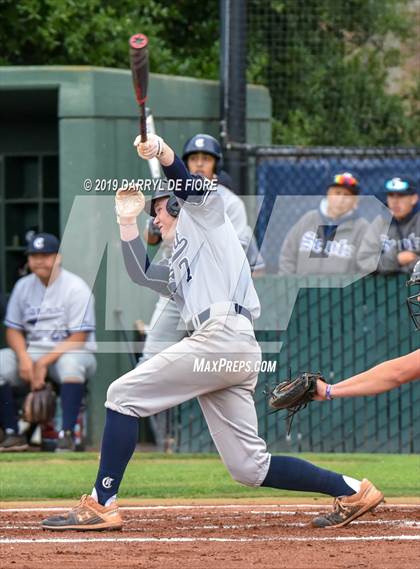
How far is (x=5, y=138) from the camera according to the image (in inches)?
489

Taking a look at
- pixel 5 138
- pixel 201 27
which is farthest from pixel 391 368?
pixel 201 27

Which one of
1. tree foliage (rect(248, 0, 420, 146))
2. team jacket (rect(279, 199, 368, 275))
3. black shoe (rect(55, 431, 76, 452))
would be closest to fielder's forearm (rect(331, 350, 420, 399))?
team jacket (rect(279, 199, 368, 275))

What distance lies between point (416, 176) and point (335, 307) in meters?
1.73

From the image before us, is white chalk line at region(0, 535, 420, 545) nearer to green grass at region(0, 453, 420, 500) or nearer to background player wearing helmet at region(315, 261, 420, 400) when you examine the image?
background player wearing helmet at region(315, 261, 420, 400)

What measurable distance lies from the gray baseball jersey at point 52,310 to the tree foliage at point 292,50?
10.4 ft

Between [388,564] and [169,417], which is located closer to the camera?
[388,564]

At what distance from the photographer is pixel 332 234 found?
1034 centimetres

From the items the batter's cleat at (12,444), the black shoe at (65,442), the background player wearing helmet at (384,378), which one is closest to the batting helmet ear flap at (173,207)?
the background player wearing helmet at (384,378)

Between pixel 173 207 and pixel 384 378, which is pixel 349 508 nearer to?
pixel 384 378

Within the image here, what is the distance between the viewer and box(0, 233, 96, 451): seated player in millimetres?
10398

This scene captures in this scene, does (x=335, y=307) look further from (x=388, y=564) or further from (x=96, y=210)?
(x=388, y=564)

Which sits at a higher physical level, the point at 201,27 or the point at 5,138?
the point at 201,27

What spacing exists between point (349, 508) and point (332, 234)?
407 cm

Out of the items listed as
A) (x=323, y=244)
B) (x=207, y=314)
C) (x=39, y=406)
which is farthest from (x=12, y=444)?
(x=207, y=314)
